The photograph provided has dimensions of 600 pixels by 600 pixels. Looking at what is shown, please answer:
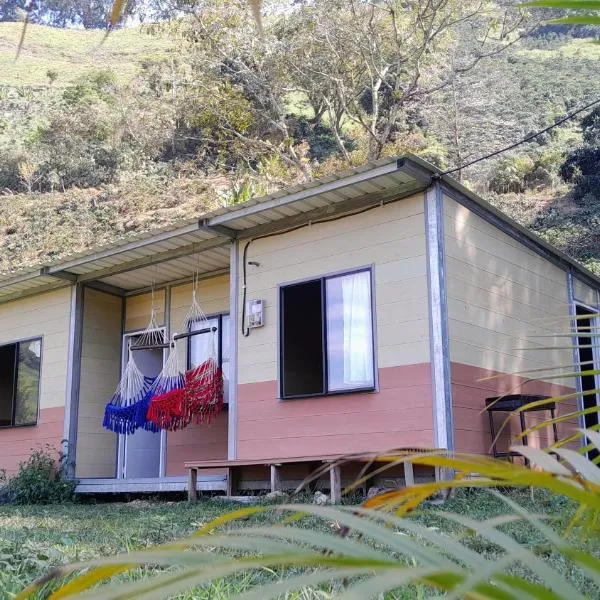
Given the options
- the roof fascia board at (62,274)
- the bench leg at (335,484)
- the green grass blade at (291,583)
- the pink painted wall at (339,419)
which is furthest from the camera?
the roof fascia board at (62,274)

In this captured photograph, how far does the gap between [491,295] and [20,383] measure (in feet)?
18.3

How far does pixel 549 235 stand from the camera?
1986 centimetres

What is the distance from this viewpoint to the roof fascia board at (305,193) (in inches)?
251

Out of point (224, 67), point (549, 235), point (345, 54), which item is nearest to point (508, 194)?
point (549, 235)

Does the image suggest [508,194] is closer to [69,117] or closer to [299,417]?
[69,117]

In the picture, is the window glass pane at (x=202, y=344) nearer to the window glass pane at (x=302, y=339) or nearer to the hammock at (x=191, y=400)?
the hammock at (x=191, y=400)

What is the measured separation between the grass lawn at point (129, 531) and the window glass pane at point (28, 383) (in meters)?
1.98

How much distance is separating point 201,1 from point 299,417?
47.6ft

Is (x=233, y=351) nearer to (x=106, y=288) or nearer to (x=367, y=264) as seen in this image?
(x=367, y=264)

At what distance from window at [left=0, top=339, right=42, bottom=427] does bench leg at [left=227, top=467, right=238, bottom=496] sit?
3144 millimetres

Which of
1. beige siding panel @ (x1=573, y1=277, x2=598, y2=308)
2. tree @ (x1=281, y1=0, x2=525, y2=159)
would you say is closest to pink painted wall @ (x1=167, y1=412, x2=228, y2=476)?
beige siding panel @ (x1=573, y1=277, x2=598, y2=308)

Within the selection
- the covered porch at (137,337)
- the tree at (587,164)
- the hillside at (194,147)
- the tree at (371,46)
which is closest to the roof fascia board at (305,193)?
the covered porch at (137,337)

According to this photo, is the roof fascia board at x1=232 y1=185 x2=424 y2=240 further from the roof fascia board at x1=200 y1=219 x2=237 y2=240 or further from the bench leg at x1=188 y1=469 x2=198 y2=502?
the bench leg at x1=188 y1=469 x2=198 y2=502

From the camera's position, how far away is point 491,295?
716cm
